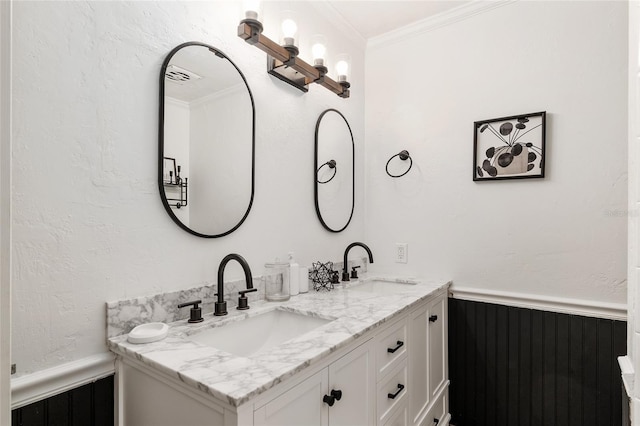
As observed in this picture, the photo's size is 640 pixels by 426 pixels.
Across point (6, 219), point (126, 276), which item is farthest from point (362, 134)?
point (6, 219)

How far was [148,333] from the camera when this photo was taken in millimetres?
1047

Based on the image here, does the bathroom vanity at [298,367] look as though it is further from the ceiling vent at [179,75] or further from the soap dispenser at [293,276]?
the ceiling vent at [179,75]

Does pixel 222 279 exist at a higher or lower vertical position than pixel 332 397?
higher

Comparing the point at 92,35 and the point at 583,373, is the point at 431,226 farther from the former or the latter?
the point at 92,35

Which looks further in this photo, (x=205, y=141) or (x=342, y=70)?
(x=342, y=70)

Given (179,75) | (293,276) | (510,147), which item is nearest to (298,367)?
(293,276)

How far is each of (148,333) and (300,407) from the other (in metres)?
0.52

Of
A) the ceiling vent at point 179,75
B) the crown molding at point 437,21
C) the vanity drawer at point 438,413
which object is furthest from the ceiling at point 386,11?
the vanity drawer at point 438,413

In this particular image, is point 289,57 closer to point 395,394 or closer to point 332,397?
point 332,397

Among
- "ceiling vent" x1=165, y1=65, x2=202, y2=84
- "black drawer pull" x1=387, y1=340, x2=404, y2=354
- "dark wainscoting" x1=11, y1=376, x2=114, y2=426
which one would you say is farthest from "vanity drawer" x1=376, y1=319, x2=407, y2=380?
"ceiling vent" x1=165, y1=65, x2=202, y2=84

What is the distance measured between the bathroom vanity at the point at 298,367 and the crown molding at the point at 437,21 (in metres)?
1.67

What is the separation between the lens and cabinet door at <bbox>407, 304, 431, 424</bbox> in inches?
62.2

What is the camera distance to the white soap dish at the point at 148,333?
3.36ft

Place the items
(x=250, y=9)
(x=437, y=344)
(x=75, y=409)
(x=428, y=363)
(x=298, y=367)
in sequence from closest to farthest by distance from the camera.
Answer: (x=298, y=367)
(x=75, y=409)
(x=250, y=9)
(x=428, y=363)
(x=437, y=344)
